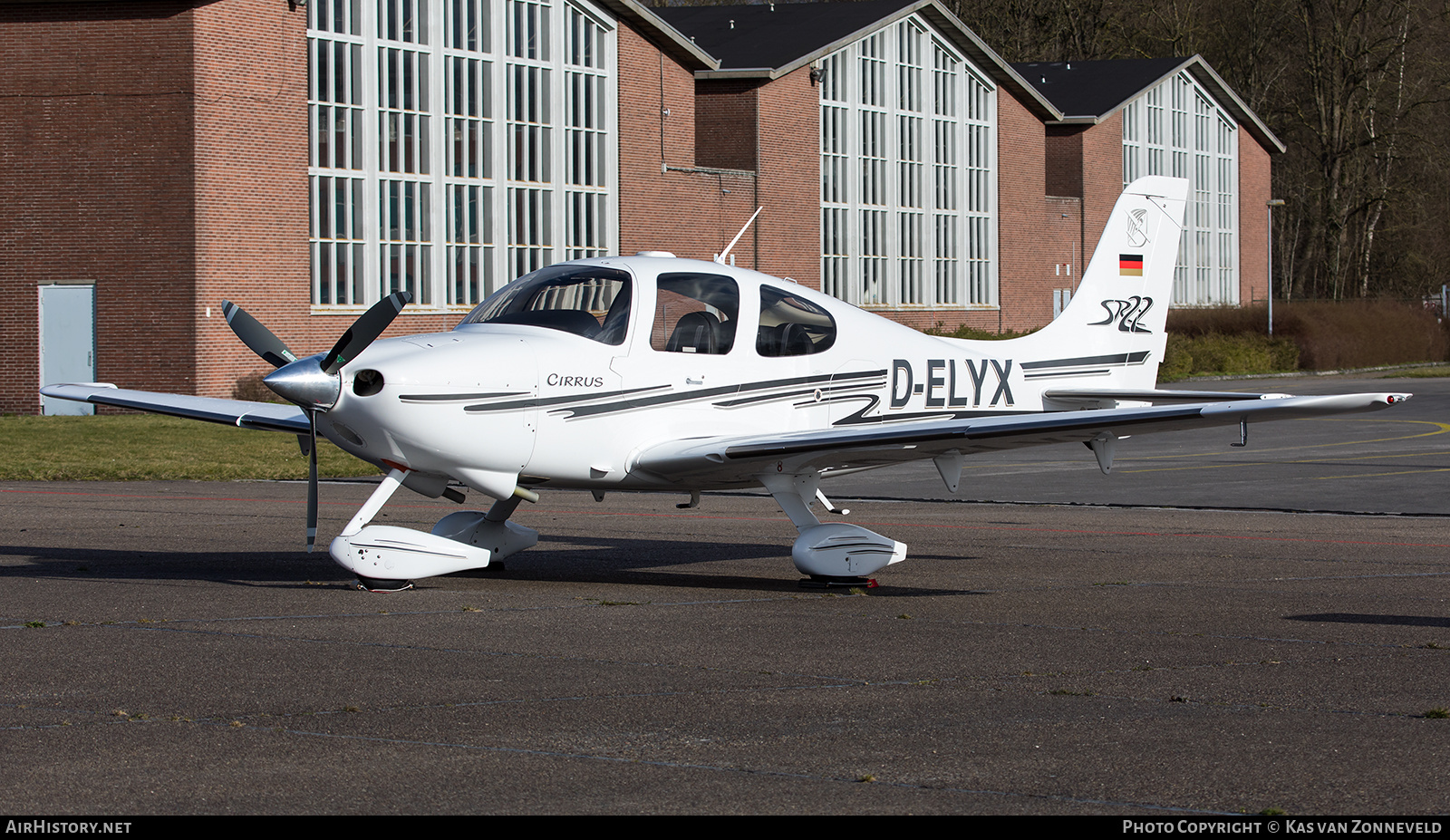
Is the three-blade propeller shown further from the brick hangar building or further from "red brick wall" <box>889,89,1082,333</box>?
"red brick wall" <box>889,89,1082,333</box>

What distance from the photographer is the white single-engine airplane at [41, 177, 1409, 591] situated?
10.1 metres

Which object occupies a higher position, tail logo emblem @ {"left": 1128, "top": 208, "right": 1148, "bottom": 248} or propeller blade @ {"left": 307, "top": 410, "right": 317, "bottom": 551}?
tail logo emblem @ {"left": 1128, "top": 208, "right": 1148, "bottom": 248}

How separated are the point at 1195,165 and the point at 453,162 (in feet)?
134

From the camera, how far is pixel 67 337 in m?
33.7

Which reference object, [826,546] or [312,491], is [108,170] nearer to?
[312,491]

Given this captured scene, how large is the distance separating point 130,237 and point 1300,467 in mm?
23490

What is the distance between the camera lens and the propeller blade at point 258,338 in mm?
10492

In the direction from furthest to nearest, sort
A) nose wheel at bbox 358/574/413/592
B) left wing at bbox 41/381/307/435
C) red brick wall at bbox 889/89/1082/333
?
1. red brick wall at bbox 889/89/1082/333
2. left wing at bbox 41/381/307/435
3. nose wheel at bbox 358/574/413/592

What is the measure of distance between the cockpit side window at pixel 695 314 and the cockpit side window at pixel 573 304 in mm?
271

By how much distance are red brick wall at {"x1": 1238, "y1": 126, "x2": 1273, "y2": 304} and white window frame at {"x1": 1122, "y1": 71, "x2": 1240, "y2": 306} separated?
437 millimetres

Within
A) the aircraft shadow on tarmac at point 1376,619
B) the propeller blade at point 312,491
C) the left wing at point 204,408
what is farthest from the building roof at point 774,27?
the aircraft shadow on tarmac at point 1376,619

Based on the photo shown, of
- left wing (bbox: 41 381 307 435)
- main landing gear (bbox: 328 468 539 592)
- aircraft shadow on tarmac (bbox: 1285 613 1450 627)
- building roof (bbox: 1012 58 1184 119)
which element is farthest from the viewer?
building roof (bbox: 1012 58 1184 119)

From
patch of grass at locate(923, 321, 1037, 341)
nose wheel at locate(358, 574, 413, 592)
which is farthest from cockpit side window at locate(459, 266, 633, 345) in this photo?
patch of grass at locate(923, 321, 1037, 341)

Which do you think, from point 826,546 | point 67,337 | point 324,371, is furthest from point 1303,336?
point 324,371
